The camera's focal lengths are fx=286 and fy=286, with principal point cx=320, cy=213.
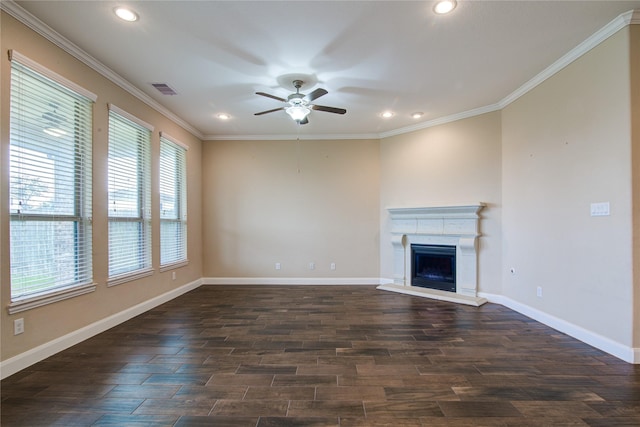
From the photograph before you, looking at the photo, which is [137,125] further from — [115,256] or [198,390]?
[198,390]

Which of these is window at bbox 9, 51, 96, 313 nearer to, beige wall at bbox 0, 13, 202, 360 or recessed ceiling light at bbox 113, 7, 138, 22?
beige wall at bbox 0, 13, 202, 360

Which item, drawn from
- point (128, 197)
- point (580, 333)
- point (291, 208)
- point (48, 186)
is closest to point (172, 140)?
point (128, 197)

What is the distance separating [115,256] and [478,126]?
528cm

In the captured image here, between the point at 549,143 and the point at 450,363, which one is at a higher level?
the point at 549,143

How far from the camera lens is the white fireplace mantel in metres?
4.36

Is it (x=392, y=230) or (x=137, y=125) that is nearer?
(x=137, y=125)

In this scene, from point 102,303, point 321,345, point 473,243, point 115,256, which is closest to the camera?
point 321,345

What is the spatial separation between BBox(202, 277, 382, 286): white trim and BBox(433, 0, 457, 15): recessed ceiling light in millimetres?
4222

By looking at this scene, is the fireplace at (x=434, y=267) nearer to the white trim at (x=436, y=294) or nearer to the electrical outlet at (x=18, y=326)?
the white trim at (x=436, y=294)

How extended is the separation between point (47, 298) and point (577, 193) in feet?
16.8

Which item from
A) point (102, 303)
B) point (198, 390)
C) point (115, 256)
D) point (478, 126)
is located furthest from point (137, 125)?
point (478, 126)

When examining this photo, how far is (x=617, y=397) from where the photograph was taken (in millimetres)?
1952

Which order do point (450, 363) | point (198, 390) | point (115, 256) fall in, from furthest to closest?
1. point (115, 256)
2. point (450, 363)
3. point (198, 390)

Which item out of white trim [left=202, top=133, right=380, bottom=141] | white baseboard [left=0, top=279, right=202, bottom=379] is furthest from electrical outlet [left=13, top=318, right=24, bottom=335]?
white trim [left=202, top=133, right=380, bottom=141]
